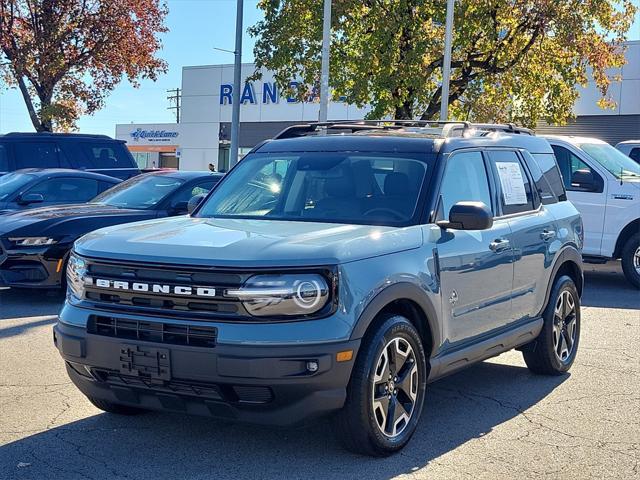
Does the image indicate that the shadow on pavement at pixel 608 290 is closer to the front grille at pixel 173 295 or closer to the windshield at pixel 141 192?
the windshield at pixel 141 192

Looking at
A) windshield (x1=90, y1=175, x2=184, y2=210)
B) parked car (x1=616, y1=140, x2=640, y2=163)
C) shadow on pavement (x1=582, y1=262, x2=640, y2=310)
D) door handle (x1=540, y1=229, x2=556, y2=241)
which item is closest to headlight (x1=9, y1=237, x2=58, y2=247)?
windshield (x1=90, y1=175, x2=184, y2=210)

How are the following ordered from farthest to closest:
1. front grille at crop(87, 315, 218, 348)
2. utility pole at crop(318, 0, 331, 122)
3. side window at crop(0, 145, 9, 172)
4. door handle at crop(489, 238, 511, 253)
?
utility pole at crop(318, 0, 331, 122) → side window at crop(0, 145, 9, 172) → door handle at crop(489, 238, 511, 253) → front grille at crop(87, 315, 218, 348)

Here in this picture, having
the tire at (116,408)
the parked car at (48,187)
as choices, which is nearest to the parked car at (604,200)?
the parked car at (48,187)

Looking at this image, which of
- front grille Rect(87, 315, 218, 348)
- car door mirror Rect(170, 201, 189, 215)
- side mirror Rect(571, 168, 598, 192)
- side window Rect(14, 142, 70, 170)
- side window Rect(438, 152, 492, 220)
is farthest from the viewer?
side window Rect(14, 142, 70, 170)

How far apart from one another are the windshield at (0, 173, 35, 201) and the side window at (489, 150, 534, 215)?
7.31 meters

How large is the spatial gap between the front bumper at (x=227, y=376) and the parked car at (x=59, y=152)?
36.4ft

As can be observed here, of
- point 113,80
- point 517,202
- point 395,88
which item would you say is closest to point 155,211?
point 517,202

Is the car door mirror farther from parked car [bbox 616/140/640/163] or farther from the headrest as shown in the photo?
parked car [bbox 616/140/640/163]

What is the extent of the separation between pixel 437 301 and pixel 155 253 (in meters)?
1.68

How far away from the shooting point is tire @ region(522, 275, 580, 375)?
265 inches

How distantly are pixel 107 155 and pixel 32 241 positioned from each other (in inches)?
255

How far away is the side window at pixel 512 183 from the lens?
20.6 ft

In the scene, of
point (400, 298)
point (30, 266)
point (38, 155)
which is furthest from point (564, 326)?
point (38, 155)

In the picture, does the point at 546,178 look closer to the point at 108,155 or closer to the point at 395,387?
the point at 395,387
